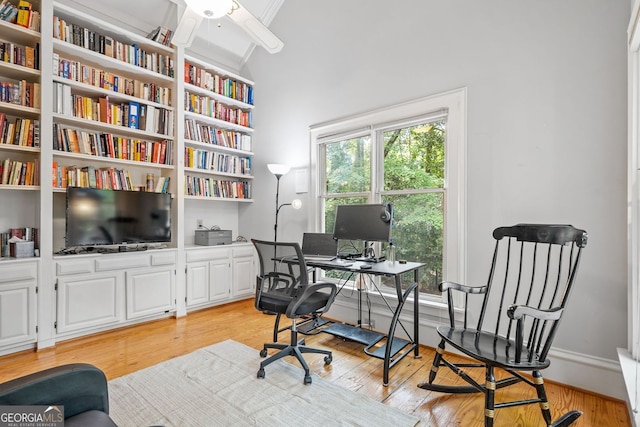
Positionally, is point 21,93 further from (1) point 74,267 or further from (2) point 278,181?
(2) point 278,181

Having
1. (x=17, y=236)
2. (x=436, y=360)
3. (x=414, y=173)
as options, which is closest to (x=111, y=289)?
(x=17, y=236)

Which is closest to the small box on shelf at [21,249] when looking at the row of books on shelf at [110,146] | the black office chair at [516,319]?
the row of books on shelf at [110,146]

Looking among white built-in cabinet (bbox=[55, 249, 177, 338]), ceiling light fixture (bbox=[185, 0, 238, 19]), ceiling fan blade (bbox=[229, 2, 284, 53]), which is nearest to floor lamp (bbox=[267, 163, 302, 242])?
white built-in cabinet (bbox=[55, 249, 177, 338])

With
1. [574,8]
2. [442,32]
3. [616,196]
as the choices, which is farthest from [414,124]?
[616,196]

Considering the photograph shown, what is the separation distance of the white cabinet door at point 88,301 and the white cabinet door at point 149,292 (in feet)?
0.36

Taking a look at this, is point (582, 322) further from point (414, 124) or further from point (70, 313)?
point (70, 313)

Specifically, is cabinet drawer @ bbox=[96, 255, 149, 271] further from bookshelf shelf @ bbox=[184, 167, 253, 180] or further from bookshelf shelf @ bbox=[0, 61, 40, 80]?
bookshelf shelf @ bbox=[0, 61, 40, 80]

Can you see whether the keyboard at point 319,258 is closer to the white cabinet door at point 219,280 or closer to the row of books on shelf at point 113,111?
the white cabinet door at point 219,280

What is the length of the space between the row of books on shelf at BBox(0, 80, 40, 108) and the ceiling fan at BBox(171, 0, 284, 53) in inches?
57.5

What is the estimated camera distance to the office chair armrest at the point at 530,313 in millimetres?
1529

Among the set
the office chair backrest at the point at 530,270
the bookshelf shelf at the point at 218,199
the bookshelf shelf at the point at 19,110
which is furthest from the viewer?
the bookshelf shelf at the point at 218,199

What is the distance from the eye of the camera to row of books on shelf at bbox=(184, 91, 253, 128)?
3895mm

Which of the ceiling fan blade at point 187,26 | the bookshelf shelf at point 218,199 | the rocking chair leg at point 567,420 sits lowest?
the rocking chair leg at point 567,420

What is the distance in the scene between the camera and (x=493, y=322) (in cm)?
255
